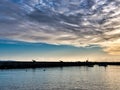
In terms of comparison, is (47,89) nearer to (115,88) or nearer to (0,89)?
(0,89)

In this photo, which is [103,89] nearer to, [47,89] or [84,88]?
[84,88]

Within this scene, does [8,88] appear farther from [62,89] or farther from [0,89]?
[62,89]

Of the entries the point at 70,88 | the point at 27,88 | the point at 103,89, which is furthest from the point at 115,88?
the point at 27,88

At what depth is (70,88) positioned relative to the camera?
224 ft

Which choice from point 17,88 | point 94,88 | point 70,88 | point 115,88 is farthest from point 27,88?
point 115,88

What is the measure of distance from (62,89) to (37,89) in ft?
20.7

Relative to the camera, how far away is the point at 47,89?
67.2 meters

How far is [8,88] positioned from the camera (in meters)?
69.4

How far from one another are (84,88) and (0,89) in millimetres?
Answer: 21206

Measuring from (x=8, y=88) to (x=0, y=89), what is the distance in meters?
2.70

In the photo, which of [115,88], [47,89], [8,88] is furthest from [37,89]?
[115,88]

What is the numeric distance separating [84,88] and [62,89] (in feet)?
20.2

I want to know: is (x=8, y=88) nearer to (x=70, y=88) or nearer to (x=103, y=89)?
(x=70, y=88)

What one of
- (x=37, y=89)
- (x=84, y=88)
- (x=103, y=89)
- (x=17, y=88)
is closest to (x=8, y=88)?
(x=17, y=88)
